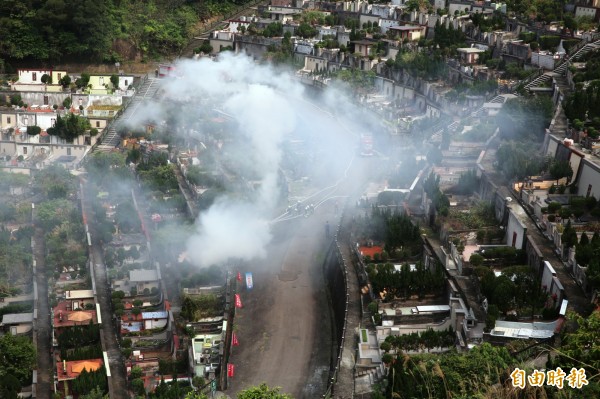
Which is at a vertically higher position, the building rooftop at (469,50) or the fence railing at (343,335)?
the building rooftop at (469,50)

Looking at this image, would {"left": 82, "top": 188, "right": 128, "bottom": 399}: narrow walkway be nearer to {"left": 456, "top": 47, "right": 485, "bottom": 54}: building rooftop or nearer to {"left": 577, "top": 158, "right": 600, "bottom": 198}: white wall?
{"left": 577, "top": 158, "right": 600, "bottom": 198}: white wall

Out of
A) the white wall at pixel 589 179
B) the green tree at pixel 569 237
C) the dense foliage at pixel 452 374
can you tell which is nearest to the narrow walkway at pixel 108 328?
the dense foliage at pixel 452 374

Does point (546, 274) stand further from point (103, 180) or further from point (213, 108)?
point (213, 108)

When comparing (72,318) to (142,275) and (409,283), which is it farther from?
(409,283)

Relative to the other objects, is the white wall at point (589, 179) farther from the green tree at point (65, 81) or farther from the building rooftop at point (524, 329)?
the green tree at point (65, 81)

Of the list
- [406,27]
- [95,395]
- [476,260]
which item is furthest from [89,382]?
[406,27]

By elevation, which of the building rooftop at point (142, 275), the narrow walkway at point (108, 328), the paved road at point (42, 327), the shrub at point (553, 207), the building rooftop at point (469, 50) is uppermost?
the building rooftop at point (469, 50)
